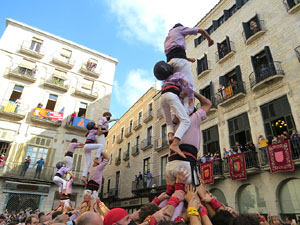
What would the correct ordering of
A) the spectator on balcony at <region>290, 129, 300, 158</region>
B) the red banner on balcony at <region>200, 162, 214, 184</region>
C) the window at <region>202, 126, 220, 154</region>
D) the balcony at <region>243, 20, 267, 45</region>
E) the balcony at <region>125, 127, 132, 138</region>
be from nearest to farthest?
the spectator on balcony at <region>290, 129, 300, 158</region> < the red banner on balcony at <region>200, 162, 214, 184</region> < the balcony at <region>243, 20, 267, 45</region> < the window at <region>202, 126, 220, 154</region> < the balcony at <region>125, 127, 132, 138</region>

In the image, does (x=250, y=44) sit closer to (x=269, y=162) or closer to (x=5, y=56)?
(x=269, y=162)

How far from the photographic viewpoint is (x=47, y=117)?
20.5 metres

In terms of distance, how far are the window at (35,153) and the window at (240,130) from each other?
650 inches

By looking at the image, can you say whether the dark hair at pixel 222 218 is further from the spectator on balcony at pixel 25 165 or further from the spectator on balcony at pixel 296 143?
the spectator on balcony at pixel 25 165

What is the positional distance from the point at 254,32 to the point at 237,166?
9.65 metres

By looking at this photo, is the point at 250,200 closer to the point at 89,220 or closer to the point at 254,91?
the point at 254,91

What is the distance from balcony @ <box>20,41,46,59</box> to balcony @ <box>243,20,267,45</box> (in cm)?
2026

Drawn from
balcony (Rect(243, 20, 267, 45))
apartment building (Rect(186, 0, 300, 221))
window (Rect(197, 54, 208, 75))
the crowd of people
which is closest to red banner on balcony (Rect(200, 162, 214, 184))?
apartment building (Rect(186, 0, 300, 221))

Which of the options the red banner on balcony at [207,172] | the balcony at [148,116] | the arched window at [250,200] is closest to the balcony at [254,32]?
the red banner on balcony at [207,172]

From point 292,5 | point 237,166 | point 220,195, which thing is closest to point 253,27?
point 292,5

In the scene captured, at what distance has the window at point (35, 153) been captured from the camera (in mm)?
19328

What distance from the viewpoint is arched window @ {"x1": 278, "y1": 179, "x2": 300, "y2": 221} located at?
10.4 m

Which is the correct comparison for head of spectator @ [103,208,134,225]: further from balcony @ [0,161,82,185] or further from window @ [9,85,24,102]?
window @ [9,85,24,102]

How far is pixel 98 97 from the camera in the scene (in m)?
24.6
